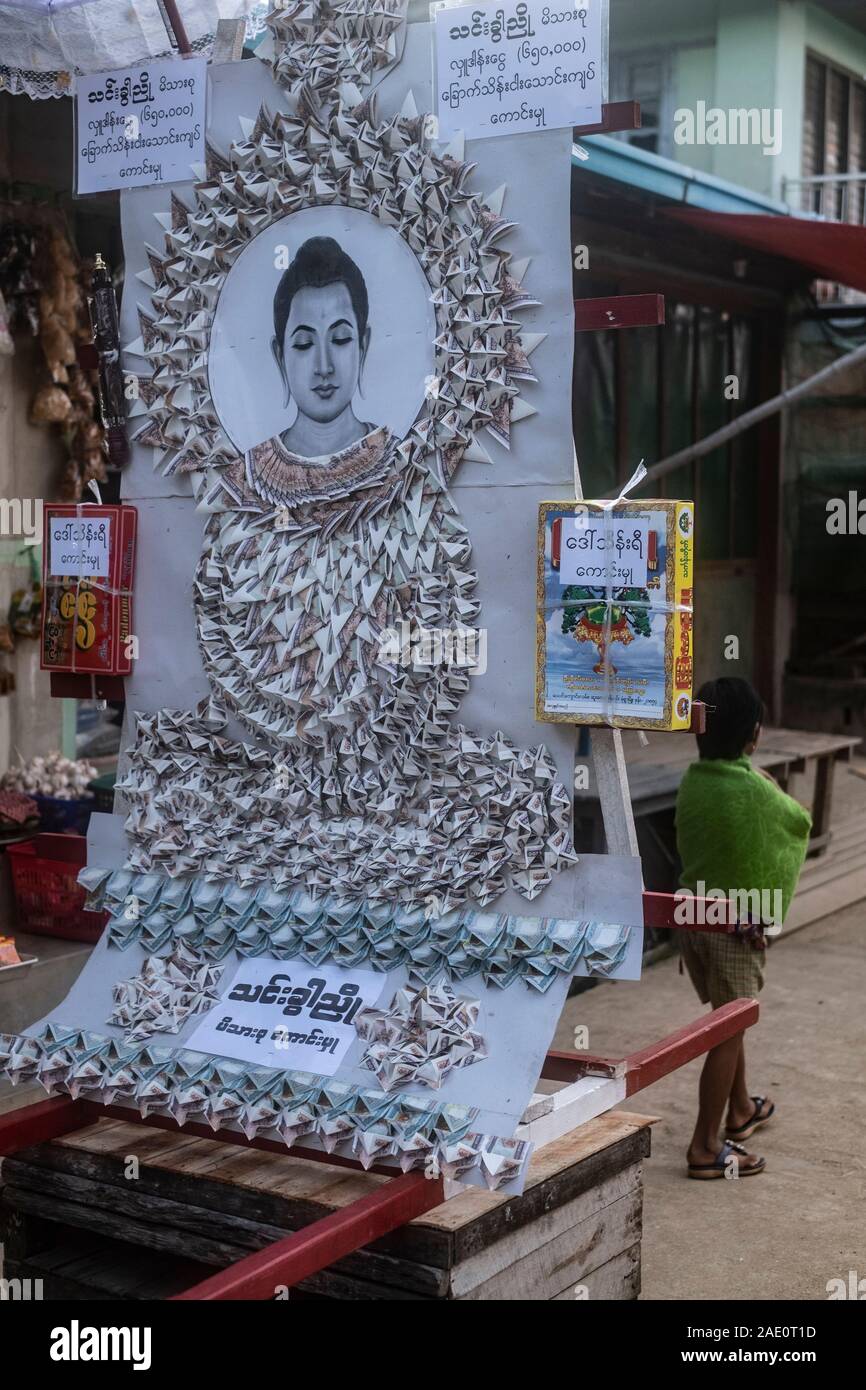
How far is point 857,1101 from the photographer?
509cm

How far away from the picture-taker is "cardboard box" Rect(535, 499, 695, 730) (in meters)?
2.69

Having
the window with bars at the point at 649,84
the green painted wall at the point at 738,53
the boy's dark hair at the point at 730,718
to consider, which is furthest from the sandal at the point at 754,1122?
the window with bars at the point at 649,84

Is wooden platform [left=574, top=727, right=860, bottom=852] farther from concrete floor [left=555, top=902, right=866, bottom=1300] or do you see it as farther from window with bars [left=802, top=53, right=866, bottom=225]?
window with bars [left=802, top=53, right=866, bottom=225]

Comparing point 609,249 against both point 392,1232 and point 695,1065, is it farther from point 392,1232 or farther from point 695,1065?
point 392,1232

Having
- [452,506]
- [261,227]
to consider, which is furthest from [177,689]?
[261,227]

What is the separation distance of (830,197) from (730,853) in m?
9.88

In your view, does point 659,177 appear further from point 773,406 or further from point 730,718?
point 730,718

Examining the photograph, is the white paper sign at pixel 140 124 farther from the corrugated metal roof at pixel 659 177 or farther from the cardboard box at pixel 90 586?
the corrugated metal roof at pixel 659 177

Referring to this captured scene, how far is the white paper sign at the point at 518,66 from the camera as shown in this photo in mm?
2742

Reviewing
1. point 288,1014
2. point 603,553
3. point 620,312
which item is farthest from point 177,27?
point 288,1014

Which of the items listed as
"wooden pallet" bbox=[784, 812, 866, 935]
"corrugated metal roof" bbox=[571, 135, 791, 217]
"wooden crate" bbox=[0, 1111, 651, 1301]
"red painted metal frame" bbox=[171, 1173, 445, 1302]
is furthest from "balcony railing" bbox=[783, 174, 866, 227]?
"red painted metal frame" bbox=[171, 1173, 445, 1302]

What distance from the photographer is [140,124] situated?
3266mm

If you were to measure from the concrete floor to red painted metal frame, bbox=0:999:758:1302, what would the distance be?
36.2 inches
